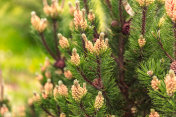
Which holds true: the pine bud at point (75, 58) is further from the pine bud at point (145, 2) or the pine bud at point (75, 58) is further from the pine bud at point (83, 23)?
the pine bud at point (145, 2)

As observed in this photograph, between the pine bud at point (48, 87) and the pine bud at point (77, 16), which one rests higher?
the pine bud at point (77, 16)

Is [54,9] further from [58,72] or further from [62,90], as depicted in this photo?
[62,90]

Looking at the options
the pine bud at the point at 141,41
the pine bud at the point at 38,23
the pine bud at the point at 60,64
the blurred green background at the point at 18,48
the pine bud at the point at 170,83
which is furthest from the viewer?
the blurred green background at the point at 18,48

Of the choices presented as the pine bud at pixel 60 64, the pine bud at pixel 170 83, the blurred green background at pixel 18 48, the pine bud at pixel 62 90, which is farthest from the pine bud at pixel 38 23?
the blurred green background at pixel 18 48

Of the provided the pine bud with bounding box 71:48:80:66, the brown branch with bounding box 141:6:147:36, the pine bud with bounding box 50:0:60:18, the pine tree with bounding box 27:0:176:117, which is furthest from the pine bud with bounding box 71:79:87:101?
the pine bud with bounding box 50:0:60:18

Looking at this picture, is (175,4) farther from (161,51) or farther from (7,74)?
(7,74)

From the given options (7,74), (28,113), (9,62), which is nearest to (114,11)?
(28,113)
